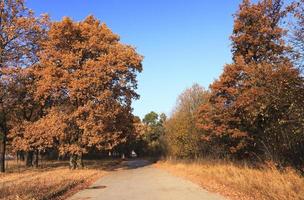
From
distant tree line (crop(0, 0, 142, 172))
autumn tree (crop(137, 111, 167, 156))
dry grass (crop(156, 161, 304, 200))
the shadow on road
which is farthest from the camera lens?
autumn tree (crop(137, 111, 167, 156))

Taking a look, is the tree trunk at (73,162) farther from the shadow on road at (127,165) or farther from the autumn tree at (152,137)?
the autumn tree at (152,137)

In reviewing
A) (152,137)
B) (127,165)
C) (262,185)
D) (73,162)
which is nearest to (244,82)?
(262,185)

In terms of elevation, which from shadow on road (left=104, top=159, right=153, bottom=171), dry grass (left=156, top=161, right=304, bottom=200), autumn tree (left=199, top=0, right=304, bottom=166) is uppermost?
Result: autumn tree (left=199, top=0, right=304, bottom=166)

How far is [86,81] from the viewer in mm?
36719

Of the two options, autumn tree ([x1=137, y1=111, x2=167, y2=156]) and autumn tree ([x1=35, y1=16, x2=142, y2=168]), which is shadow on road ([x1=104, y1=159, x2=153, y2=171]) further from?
autumn tree ([x1=137, y1=111, x2=167, y2=156])

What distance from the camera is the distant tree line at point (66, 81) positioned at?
35.8m

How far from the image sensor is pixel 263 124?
26344 mm

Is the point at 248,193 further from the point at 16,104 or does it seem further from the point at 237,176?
the point at 16,104

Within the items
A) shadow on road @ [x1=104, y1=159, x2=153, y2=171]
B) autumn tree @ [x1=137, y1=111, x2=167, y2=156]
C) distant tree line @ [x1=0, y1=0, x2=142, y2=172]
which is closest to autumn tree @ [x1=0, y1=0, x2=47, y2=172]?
distant tree line @ [x1=0, y1=0, x2=142, y2=172]

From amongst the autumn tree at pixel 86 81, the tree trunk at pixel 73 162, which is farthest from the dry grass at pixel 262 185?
the tree trunk at pixel 73 162

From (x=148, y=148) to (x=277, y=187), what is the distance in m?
104

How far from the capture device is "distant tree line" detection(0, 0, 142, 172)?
117ft

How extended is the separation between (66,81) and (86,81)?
7.05ft

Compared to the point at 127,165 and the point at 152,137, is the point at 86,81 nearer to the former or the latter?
the point at 127,165
